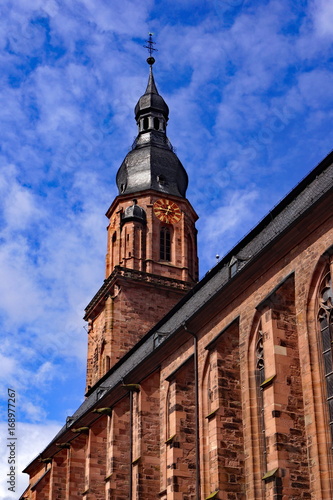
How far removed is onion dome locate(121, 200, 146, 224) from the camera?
154 ft

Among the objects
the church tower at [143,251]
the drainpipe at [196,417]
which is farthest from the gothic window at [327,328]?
the church tower at [143,251]

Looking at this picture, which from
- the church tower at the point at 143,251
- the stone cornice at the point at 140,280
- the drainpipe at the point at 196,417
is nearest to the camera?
the drainpipe at the point at 196,417

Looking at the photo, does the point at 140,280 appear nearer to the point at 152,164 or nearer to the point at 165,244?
the point at 165,244

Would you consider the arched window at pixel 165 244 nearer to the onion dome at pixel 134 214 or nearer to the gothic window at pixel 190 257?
the gothic window at pixel 190 257

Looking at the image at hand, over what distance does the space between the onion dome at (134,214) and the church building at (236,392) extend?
10.6 m

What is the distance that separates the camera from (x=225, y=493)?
21562 millimetres

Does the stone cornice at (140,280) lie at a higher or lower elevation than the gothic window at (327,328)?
higher

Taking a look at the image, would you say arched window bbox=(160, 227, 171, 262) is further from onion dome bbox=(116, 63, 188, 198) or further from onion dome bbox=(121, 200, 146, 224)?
onion dome bbox=(116, 63, 188, 198)

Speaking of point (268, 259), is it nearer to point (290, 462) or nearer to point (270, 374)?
point (270, 374)

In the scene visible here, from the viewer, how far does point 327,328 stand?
65.2ft

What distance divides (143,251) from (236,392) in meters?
24.2

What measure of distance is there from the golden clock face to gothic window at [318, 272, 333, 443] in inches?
1105

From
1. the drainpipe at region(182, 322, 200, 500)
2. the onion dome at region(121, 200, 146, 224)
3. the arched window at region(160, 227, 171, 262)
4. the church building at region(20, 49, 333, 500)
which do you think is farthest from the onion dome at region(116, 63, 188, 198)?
the drainpipe at region(182, 322, 200, 500)

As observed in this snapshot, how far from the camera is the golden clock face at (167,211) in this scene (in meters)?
48.0
